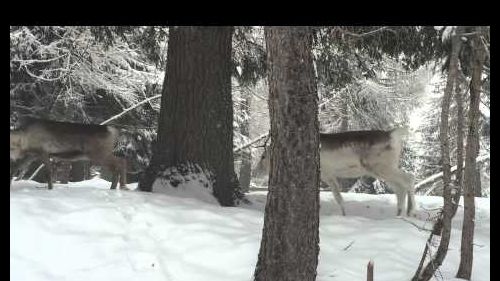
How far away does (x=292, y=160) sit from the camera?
5367mm

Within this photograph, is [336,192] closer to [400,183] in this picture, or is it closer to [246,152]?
[400,183]

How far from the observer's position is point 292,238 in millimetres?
5418

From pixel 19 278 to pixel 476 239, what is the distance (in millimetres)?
5174

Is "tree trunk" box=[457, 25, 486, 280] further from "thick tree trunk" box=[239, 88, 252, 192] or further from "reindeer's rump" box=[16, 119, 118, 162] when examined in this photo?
"thick tree trunk" box=[239, 88, 252, 192]

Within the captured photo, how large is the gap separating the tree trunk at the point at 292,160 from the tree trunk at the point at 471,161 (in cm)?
165

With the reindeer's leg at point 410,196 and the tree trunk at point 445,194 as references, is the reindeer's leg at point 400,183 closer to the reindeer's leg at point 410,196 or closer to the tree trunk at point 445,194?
the reindeer's leg at point 410,196

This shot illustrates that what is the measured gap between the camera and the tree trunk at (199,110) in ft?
27.4

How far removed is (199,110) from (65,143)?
2020mm

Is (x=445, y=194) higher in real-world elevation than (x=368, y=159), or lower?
lower

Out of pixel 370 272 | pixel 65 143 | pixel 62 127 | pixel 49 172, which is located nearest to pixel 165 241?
pixel 370 272
